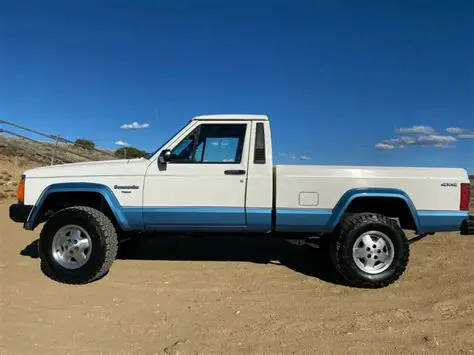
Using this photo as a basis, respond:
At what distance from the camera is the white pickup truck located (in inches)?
215

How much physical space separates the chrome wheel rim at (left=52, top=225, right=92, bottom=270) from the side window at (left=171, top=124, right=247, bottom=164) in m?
1.47

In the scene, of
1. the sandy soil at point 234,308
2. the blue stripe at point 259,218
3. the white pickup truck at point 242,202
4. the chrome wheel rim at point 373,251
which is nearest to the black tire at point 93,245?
the white pickup truck at point 242,202

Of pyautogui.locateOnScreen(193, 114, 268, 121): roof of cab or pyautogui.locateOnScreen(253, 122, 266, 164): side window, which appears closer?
pyautogui.locateOnScreen(253, 122, 266, 164): side window

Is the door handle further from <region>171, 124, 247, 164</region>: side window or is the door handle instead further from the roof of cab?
the roof of cab

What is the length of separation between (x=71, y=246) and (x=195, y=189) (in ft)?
5.51

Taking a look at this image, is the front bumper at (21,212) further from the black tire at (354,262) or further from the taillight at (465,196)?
the taillight at (465,196)

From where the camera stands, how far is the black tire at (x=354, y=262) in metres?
5.38

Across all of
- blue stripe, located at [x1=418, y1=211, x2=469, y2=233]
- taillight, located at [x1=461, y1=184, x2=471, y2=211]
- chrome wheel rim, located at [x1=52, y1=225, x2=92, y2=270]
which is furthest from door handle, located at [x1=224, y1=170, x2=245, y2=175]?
taillight, located at [x1=461, y1=184, x2=471, y2=211]

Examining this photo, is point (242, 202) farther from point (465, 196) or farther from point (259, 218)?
point (465, 196)

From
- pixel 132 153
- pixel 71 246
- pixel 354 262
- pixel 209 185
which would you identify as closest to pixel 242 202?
pixel 209 185

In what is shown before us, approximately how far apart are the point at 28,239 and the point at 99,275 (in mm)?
3008

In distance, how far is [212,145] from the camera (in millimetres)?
5836

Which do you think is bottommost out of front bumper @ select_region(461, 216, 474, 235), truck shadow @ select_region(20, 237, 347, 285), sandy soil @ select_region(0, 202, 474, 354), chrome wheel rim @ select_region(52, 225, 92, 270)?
sandy soil @ select_region(0, 202, 474, 354)

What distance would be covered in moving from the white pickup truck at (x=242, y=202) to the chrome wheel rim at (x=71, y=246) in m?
0.01
